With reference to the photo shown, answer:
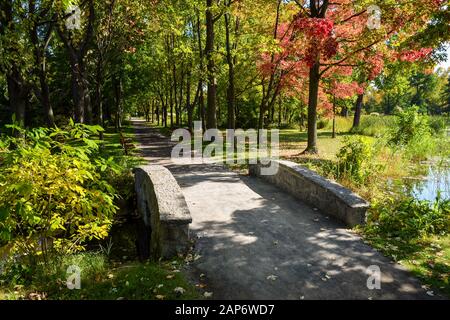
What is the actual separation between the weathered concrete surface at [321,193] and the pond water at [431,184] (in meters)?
2.65

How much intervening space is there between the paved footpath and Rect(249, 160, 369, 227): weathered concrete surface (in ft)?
0.79

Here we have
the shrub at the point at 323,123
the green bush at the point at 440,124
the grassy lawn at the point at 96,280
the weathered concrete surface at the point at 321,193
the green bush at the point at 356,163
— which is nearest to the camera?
the grassy lawn at the point at 96,280

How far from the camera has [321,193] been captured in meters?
8.19

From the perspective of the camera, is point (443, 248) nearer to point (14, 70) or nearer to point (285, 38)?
point (14, 70)

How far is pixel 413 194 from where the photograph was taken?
9.41 metres

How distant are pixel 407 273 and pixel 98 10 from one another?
52.8ft

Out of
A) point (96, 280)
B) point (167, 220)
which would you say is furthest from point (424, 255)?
point (96, 280)

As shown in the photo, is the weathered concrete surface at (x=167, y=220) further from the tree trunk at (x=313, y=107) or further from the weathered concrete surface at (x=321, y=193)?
the tree trunk at (x=313, y=107)

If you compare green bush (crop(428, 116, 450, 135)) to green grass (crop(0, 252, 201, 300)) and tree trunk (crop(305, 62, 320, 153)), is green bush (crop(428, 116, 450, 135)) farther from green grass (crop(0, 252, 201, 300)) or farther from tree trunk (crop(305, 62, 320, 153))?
green grass (crop(0, 252, 201, 300))

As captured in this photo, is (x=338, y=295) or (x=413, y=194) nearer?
(x=338, y=295)

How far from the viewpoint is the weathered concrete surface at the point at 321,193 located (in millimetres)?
7098

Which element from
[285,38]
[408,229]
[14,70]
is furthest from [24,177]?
[285,38]

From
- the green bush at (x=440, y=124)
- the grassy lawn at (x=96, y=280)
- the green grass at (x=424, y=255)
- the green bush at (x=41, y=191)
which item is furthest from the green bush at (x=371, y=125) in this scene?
the green bush at (x=41, y=191)

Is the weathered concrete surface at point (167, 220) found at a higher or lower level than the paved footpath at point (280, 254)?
higher
